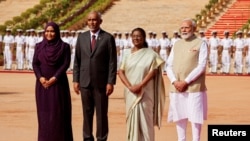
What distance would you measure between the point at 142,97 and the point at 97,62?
3.23ft

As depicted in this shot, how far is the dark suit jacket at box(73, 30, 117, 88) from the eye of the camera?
10.8 metres

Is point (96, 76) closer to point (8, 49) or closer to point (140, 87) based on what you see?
point (140, 87)

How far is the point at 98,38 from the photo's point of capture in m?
10.9

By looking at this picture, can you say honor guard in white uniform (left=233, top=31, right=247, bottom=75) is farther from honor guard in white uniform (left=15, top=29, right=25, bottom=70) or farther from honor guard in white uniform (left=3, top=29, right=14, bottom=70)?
honor guard in white uniform (left=3, top=29, right=14, bottom=70)

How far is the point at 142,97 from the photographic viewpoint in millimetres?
10180

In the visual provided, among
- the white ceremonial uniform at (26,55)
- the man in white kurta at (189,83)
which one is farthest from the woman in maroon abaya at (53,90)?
the white ceremonial uniform at (26,55)

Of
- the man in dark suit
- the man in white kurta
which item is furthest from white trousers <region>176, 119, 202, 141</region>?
the man in dark suit

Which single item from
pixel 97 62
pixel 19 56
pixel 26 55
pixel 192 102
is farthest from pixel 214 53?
pixel 192 102

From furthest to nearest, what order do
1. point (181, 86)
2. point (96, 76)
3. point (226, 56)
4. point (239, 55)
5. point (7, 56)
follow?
point (7, 56) → point (226, 56) → point (239, 55) → point (96, 76) → point (181, 86)

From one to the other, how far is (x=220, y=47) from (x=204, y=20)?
20.9 ft

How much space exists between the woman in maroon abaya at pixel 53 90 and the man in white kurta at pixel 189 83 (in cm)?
134

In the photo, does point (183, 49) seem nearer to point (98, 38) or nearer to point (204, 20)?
point (98, 38)

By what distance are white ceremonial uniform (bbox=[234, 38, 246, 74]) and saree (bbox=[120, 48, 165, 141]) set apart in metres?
15.6

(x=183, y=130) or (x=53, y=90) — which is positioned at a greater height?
(x=53, y=90)
